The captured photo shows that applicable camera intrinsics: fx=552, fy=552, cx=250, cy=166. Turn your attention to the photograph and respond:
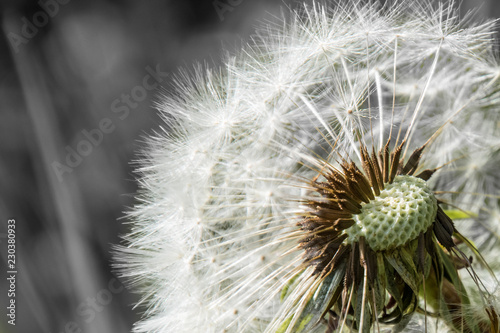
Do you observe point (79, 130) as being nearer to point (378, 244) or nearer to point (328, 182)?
point (328, 182)

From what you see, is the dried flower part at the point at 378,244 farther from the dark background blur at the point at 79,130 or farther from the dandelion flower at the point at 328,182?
the dark background blur at the point at 79,130

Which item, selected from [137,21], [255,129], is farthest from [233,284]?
[137,21]

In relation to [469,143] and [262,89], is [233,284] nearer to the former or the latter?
[262,89]

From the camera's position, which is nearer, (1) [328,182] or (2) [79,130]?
(1) [328,182]

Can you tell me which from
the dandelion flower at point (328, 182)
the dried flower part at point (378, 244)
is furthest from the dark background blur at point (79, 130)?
the dried flower part at point (378, 244)

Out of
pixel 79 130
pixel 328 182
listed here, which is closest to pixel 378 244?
pixel 328 182
